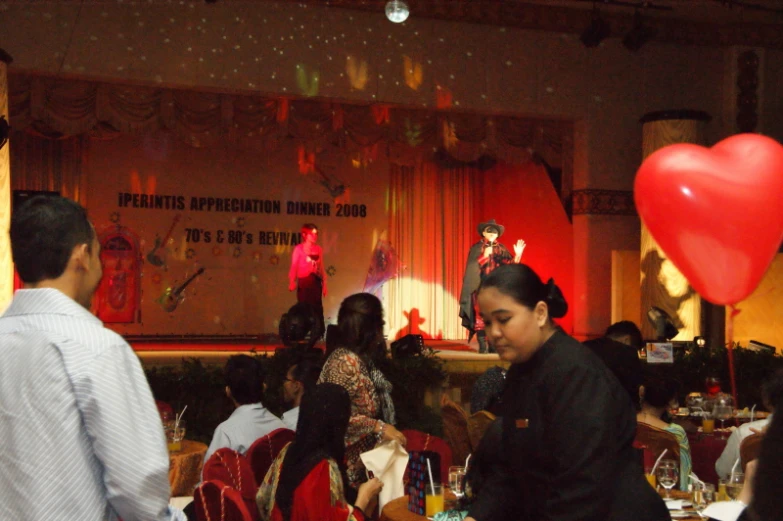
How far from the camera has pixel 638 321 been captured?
1115 centimetres

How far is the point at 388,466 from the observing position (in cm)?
337

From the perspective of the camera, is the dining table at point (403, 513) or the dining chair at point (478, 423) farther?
the dining chair at point (478, 423)

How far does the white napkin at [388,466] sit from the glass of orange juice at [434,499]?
29cm

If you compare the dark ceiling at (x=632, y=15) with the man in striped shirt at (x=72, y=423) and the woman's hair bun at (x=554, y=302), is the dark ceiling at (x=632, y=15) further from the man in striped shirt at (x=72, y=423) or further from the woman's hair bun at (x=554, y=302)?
the man in striped shirt at (x=72, y=423)

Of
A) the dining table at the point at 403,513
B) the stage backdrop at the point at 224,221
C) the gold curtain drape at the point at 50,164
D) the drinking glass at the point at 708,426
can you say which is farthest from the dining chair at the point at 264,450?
the stage backdrop at the point at 224,221

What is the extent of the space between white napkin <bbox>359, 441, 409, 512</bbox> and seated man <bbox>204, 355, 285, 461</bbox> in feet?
2.61

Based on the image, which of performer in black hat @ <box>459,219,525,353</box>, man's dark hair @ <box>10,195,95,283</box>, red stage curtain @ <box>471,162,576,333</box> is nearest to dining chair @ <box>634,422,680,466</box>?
man's dark hair @ <box>10,195,95,283</box>

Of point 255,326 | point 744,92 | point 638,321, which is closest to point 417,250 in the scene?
point 255,326

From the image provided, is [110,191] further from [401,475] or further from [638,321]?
[401,475]

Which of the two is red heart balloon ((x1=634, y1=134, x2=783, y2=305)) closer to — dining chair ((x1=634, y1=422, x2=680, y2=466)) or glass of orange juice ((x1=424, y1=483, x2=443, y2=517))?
dining chair ((x1=634, y1=422, x2=680, y2=466))

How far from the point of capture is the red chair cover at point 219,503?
256 centimetres

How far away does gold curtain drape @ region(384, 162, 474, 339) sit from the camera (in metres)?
14.1

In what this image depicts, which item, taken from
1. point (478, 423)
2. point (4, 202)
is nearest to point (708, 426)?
point (478, 423)

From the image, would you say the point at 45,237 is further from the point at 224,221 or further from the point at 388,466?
the point at 224,221
